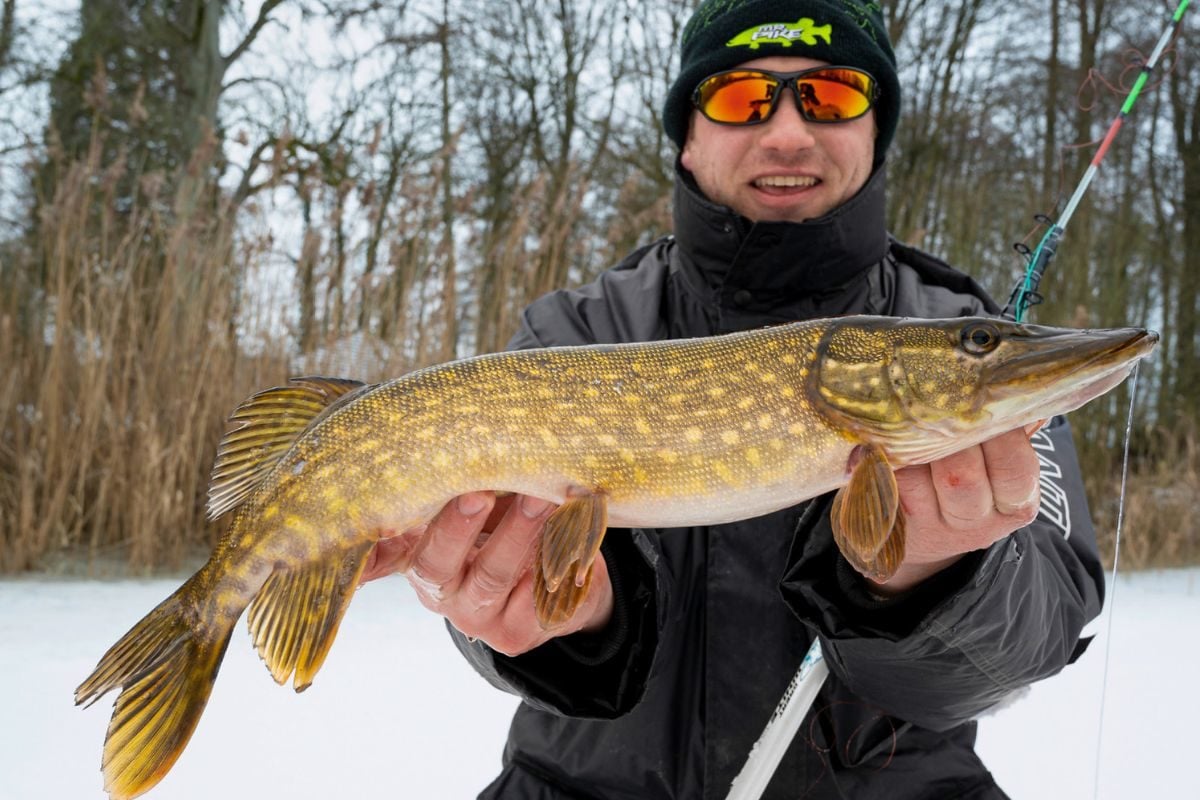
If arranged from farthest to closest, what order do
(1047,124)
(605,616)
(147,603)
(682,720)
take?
(1047,124) < (147,603) < (682,720) < (605,616)

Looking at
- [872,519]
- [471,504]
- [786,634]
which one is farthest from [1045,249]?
[471,504]

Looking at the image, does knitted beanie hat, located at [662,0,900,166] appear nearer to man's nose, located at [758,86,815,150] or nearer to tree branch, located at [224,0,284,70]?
man's nose, located at [758,86,815,150]

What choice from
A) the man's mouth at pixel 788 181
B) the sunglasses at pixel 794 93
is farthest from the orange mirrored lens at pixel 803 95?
the man's mouth at pixel 788 181

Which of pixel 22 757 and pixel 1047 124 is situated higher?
pixel 1047 124

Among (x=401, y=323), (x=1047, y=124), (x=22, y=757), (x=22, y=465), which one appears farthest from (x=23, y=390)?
(x=1047, y=124)

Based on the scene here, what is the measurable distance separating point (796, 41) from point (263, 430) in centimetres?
134

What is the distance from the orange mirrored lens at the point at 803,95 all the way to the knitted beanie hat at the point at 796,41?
1.3 inches

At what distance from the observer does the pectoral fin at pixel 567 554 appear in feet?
3.89

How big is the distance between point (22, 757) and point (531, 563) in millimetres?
1180

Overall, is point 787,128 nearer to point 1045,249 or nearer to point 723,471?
point 1045,249

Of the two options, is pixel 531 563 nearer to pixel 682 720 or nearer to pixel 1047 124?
pixel 682 720

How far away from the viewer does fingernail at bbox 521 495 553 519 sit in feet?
4.20

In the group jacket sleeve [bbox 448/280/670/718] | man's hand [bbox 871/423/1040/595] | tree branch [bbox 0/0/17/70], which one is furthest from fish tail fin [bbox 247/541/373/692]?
tree branch [bbox 0/0/17/70]

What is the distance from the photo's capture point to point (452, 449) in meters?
1.19
